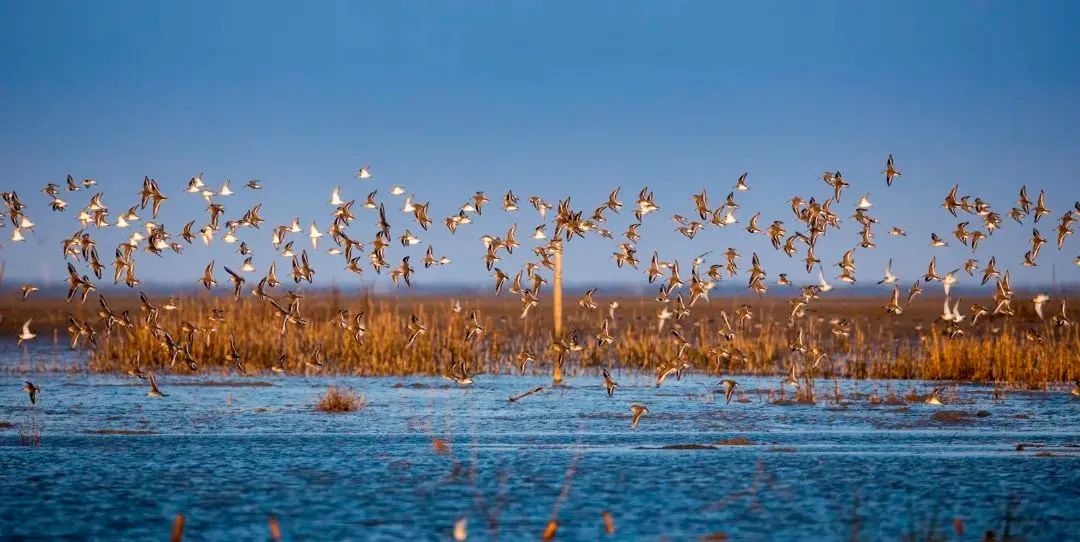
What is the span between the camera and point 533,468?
640 inches

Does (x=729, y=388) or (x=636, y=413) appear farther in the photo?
(x=729, y=388)

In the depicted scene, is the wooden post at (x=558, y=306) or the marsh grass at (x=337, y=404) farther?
the wooden post at (x=558, y=306)

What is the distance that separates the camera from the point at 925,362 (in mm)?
31234

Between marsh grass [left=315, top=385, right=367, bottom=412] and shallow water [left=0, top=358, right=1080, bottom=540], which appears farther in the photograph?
marsh grass [left=315, top=385, right=367, bottom=412]

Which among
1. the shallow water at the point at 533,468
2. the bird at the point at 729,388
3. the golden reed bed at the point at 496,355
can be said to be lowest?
the shallow water at the point at 533,468

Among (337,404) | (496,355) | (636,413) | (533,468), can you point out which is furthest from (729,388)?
(496,355)

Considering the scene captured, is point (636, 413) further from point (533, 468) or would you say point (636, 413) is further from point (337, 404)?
point (337, 404)

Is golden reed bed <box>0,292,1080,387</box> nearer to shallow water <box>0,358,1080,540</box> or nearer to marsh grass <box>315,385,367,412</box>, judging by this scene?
shallow water <box>0,358,1080,540</box>

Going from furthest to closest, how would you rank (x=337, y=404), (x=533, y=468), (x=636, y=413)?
(x=337, y=404), (x=636, y=413), (x=533, y=468)

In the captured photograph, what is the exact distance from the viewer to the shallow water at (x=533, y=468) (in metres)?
12.9

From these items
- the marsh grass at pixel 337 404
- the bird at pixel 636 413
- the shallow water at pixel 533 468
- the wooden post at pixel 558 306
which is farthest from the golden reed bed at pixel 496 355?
the bird at pixel 636 413

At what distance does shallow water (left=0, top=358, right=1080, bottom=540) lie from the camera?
42.2ft

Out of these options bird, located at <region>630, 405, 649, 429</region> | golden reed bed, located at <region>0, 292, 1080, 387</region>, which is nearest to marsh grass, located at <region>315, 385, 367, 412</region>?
bird, located at <region>630, 405, 649, 429</region>

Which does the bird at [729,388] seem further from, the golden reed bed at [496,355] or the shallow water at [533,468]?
the golden reed bed at [496,355]
